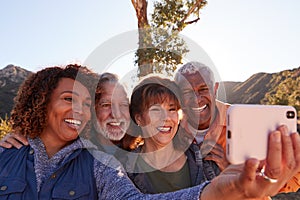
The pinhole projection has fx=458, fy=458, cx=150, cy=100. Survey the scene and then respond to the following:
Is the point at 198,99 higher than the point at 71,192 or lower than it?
higher

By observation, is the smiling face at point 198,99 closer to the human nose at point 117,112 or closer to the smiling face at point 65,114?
the human nose at point 117,112

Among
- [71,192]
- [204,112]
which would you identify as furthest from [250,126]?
[204,112]

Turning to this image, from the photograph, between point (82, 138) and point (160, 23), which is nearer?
point (82, 138)

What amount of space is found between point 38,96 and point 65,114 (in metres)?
0.17

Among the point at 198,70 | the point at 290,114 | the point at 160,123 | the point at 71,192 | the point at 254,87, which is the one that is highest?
the point at 198,70

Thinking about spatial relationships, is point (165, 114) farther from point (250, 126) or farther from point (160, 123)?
point (250, 126)

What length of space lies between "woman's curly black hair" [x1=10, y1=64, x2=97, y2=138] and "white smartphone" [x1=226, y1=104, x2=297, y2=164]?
969mm

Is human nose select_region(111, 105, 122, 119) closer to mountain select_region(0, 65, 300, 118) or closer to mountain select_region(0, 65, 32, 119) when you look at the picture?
mountain select_region(0, 65, 300, 118)

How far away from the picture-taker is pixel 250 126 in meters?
1.38

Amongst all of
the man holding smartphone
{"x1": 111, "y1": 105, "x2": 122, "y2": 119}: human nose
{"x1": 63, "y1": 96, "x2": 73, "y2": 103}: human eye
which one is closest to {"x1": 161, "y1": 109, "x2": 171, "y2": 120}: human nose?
the man holding smartphone

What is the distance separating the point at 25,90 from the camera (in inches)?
89.6

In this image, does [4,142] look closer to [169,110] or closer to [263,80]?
[169,110]

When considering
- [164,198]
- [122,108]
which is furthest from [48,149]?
[164,198]

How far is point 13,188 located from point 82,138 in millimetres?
393
